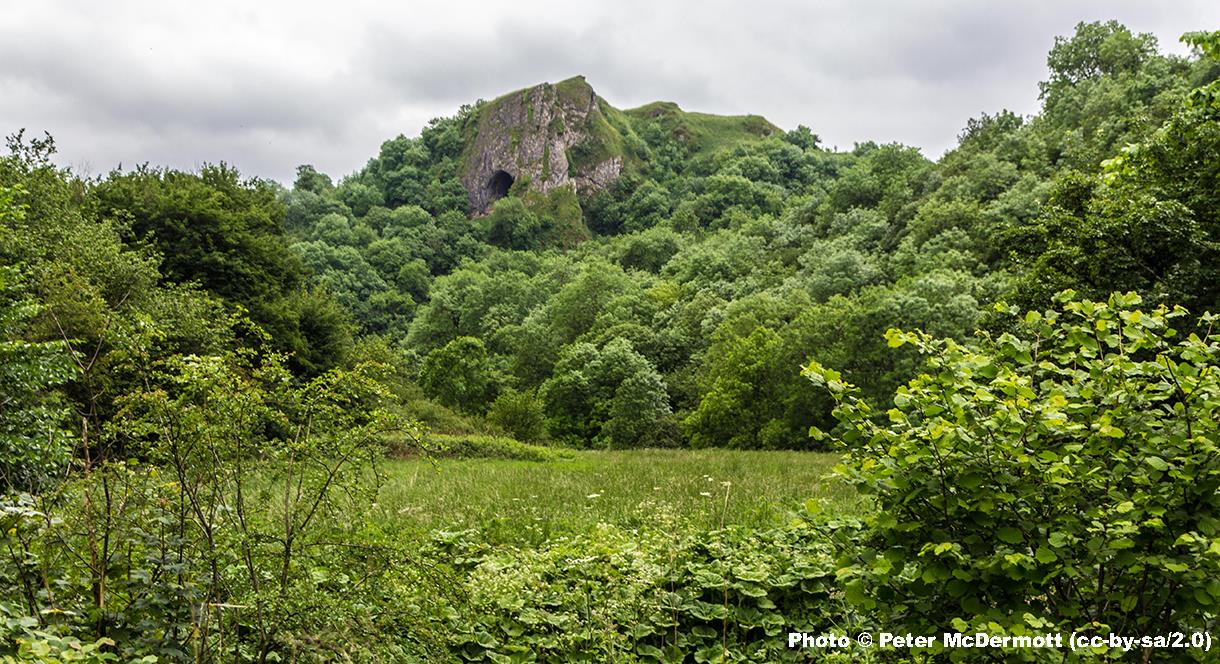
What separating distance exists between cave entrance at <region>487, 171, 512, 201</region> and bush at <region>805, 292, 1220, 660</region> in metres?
155

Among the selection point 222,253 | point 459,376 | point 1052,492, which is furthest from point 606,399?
point 1052,492

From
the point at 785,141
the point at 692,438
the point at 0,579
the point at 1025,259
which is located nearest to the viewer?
the point at 0,579

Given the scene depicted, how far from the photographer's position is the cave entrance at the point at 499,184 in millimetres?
154125

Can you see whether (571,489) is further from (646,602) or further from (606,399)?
(606,399)

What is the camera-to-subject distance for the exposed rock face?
15238cm

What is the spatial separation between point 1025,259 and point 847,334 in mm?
16424

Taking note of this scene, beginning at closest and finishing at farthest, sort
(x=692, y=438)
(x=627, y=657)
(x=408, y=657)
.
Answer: (x=408, y=657) → (x=627, y=657) → (x=692, y=438)

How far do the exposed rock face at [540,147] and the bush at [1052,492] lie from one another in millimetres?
150466

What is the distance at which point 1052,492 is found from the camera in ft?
10.4

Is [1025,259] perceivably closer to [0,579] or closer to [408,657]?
[408,657]

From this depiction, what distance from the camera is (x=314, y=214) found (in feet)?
427

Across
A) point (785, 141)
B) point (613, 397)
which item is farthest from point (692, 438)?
point (785, 141)

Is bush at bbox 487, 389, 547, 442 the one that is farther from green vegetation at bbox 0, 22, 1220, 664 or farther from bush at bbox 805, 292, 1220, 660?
bush at bbox 805, 292, 1220, 660

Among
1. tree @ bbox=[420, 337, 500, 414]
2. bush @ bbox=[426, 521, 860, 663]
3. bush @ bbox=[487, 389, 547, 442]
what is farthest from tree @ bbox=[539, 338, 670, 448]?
bush @ bbox=[426, 521, 860, 663]
